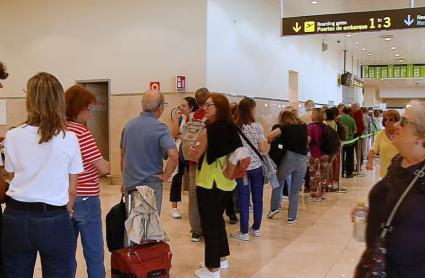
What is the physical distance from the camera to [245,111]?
5305 millimetres

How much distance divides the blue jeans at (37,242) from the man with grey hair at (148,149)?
4.55 feet

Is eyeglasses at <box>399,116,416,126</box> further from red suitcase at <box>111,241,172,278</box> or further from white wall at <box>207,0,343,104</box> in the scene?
white wall at <box>207,0,343,104</box>

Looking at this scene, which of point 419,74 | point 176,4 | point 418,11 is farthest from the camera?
point 419,74

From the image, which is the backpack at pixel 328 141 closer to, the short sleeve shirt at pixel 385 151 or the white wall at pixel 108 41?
the white wall at pixel 108 41

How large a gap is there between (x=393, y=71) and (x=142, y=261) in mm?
21964

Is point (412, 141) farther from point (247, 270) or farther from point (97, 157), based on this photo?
point (247, 270)

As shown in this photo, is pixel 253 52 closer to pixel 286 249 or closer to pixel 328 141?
pixel 328 141

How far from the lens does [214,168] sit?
3.88m

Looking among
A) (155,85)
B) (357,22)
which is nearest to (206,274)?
(155,85)

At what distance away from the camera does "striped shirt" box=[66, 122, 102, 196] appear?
2.91 m

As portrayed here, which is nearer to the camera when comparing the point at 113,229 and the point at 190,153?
the point at 113,229

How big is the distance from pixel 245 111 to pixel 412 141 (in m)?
3.42

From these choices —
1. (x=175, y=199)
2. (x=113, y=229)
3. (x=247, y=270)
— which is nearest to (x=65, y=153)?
(x=113, y=229)

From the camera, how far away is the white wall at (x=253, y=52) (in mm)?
8820
